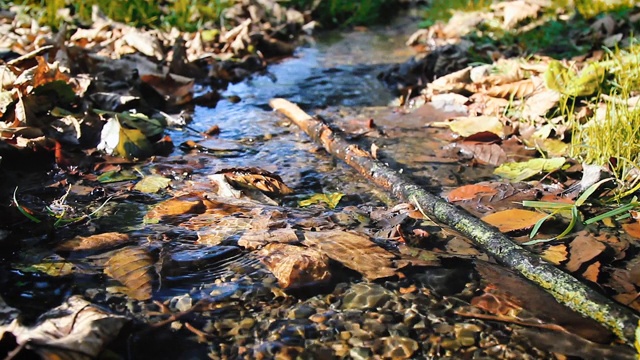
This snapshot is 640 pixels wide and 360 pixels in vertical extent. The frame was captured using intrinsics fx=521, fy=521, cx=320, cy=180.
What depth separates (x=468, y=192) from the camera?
226 cm

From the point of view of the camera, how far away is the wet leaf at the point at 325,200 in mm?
2168

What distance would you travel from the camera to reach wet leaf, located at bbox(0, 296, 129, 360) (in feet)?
3.74

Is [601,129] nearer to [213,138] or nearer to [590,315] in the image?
[590,315]

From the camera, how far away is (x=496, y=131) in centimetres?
302

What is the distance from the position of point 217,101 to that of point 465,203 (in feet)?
7.62

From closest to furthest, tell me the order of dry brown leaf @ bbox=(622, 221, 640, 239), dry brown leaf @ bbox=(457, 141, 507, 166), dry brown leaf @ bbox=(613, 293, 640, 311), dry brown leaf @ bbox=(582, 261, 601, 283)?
dry brown leaf @ bbox=(613, 293, 640, 311), dry brown leaf @ bbox=(582, 261, 601, 283), dry brown leaf @ bbox=(622, 221, 640, 239), dry brown leaf @ bbox=(457, 141, 507, 166)

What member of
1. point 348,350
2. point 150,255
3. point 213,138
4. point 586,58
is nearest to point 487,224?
point 348,350

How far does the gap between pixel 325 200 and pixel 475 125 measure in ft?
4.38

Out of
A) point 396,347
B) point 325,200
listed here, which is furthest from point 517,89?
point 396,347

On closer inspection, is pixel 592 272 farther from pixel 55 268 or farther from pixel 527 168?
pixel 55 268

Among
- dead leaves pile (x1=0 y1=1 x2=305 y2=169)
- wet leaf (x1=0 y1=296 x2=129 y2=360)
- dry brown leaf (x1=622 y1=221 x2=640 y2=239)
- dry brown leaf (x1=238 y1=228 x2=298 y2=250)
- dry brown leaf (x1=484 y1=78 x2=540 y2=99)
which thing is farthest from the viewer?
dry brown leaf (x1=484 y1=78 x2=540 y2=99)

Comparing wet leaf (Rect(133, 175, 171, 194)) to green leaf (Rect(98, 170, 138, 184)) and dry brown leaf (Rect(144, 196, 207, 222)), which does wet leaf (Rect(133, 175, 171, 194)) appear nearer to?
green leaf (Rect(98, 170, 138, 184))

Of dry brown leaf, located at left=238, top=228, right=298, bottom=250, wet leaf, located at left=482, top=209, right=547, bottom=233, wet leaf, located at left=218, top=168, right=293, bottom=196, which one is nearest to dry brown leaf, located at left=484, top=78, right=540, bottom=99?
wet leaf, located at left=482, top=209, right=547, bottom=233

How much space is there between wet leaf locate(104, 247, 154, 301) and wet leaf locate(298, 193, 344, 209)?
2.35 feet
